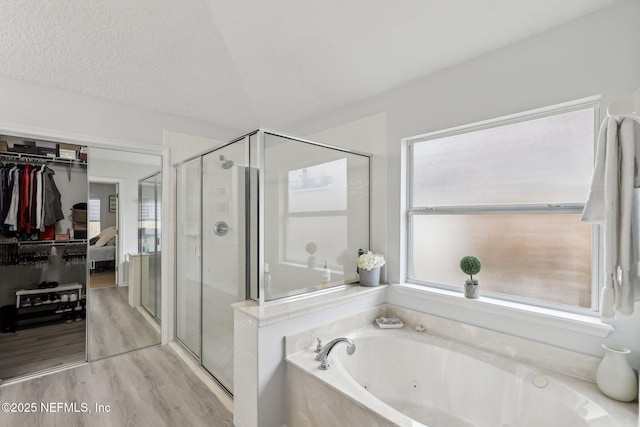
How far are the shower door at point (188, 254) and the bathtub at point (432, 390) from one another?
4.57 feet

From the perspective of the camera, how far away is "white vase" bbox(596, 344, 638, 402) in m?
1.39

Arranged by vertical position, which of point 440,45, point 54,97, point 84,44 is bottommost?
point 54,97

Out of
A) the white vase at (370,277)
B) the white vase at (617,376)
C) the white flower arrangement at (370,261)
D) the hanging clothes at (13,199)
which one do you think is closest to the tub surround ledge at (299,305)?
the white vase at (370,277)

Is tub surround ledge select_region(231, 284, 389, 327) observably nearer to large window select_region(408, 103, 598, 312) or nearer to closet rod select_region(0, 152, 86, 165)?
large window select_region(408, 103, 598, 312)

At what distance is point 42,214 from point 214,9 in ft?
7.42

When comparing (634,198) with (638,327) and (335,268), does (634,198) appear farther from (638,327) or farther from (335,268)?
→ (335,268)

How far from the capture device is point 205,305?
2650 mm

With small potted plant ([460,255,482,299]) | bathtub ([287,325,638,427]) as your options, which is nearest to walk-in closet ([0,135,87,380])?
bathtub ([287,325,638,427])

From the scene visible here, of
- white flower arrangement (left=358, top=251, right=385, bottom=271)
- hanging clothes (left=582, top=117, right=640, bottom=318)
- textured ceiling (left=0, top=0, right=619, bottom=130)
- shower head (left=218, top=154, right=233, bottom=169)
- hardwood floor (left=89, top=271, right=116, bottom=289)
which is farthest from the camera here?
hardwood floor (left=89, top=271, right=116, bottom=289)

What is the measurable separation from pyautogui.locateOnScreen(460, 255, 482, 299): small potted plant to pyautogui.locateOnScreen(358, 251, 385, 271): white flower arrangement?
25.5 inches

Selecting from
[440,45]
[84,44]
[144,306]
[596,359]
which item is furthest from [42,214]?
[596,359]

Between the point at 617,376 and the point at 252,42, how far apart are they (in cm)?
315

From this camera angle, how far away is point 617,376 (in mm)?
1414

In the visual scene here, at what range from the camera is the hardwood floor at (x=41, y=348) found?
242 cm
